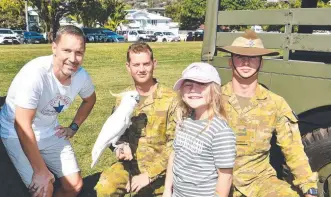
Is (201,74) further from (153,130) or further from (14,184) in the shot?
(14,184)

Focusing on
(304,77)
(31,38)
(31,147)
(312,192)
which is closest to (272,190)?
(312,192)

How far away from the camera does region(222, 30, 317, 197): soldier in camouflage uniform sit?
3182 millimetres

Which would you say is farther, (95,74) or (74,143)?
(95,74)

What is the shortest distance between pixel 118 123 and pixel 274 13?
1.71m

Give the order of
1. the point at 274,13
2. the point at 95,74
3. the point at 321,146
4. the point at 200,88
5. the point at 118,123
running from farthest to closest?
the point at 95,74 < the point at 274,13 < the point at 321,146 < the point at 118,123 < the point at 200,88

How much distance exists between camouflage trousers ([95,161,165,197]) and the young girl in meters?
0.72

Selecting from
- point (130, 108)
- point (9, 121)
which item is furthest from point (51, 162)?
point (130, 108)

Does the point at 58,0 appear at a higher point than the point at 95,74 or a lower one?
higher

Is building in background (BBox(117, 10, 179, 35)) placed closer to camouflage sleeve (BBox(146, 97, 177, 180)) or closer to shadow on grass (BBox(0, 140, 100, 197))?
shadow on grass (BBox(0, 140, 100, 197))

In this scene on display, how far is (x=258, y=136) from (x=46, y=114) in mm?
1728

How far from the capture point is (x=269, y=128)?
3.24 metres

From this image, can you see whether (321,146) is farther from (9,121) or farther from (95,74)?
(95,74)

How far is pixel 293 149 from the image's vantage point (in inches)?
124

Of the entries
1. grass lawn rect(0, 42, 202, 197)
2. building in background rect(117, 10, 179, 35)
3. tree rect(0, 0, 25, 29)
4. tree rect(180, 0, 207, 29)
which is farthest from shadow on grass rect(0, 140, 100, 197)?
building in background rect(117, 10, 179, 35)
